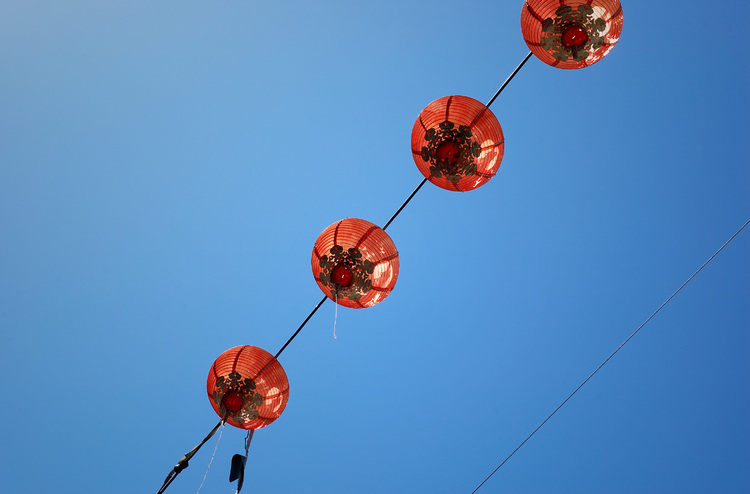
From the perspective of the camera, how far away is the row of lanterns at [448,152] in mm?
3602

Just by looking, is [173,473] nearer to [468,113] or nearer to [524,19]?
[468,113]

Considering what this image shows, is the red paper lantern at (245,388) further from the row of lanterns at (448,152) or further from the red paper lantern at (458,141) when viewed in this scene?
the red paper lantern at (458,141)

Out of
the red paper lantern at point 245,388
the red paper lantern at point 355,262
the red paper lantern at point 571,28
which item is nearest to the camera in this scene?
the red paper lantern at point 571,28

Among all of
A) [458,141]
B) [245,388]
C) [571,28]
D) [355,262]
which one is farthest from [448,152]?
[245,388]

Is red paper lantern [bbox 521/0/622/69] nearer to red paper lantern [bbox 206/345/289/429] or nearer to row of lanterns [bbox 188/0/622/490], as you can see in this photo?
row of lanterns [bbox 188/0/622/490]

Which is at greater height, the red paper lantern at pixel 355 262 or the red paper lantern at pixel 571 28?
the red paper lantern at pixel 571 28

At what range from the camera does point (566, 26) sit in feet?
11.8

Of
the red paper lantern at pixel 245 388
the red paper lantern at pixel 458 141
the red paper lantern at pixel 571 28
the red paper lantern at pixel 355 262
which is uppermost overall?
the red paper lantern at pixel 571 28

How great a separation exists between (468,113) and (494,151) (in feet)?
1.04

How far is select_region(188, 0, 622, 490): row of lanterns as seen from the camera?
3602mm

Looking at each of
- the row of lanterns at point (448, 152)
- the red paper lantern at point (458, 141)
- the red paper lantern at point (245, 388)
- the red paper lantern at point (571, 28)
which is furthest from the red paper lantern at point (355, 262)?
the red paper lantern at point (571, 28)

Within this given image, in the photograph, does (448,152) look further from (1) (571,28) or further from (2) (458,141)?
(1) (571,28)

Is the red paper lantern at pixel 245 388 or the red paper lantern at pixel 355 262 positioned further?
the red paper lantern at pixel 245 388

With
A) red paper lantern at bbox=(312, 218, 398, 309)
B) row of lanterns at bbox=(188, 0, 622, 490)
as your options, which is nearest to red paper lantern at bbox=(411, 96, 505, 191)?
row of lanterns at bbox=(188, 0, 622, 490)
